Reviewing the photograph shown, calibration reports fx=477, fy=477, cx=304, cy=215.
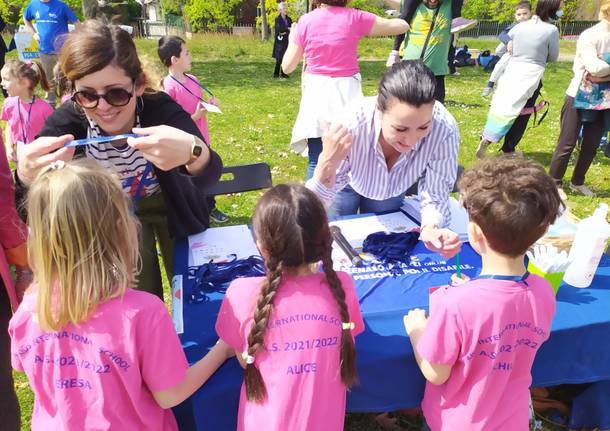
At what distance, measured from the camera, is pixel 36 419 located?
1381 mm

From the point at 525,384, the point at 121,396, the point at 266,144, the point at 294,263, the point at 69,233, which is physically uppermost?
the point at 69,233

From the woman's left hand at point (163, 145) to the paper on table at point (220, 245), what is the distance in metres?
0.64

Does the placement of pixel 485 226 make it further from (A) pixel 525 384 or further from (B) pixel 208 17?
(B) pixel 208 17

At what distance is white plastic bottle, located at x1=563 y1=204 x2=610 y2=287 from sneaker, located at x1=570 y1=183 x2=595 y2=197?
313cm

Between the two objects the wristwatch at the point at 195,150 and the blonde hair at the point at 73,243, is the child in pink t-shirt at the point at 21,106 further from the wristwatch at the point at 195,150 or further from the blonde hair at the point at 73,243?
the blonde hair at the point at 73,243

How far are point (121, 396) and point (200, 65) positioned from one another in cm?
1341

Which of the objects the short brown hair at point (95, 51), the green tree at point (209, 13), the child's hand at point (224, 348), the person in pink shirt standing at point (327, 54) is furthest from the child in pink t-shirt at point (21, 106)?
the green tree at point (209, 13)

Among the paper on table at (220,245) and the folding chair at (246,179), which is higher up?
the folding chair at (246,179)

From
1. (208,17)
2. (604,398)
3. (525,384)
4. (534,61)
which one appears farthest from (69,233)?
(208,17)

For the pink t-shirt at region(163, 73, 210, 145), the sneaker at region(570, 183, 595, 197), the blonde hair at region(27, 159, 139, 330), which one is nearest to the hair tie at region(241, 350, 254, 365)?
the blonde hair at region(27, 159, 139, 330)

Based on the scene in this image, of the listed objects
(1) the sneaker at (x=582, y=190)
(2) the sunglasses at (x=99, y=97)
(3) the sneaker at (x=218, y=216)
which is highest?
(2) the sunglasses at (x=99, y=97)

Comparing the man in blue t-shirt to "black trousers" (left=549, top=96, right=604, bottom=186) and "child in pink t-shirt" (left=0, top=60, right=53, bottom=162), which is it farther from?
"black trousers" (left=549, top=96, right=604, bottom=186)

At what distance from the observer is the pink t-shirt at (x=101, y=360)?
1261mm

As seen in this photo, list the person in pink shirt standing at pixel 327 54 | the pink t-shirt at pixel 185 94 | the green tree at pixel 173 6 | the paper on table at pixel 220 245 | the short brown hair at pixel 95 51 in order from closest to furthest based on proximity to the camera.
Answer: the short brown hair at pixel 95 51 → the paper on table at pixel 220 245 → the person in pink shirt standing at pixel 327 54 → the pink t-shirt at pixel 185 94 → the green tree at pixel 173 6
